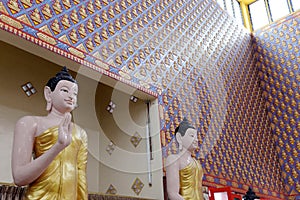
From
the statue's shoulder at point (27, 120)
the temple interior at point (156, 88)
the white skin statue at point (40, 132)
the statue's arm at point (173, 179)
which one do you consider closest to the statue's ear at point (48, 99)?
the white skin statue at point (40, 132)

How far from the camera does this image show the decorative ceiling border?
3.21 meters

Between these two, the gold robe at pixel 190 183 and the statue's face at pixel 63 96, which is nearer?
the statue's face at pixel 63 96

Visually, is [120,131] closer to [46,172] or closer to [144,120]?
[144,120]

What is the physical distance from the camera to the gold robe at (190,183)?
3.66 meters

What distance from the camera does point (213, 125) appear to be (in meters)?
6.21

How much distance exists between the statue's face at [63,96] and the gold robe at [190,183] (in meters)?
1.60

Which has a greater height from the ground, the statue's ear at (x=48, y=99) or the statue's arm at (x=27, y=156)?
the statue's ear at (x=48, y=99)

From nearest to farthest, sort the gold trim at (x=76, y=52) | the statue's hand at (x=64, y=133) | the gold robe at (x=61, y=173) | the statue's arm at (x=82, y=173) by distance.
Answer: the statue's hand at (x=64, y=133) < the gold robe at (x=61, y=173) < the statue's arm at (x=82, y=173) < the gold trim at (x=76, y=52)

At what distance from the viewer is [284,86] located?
807cm

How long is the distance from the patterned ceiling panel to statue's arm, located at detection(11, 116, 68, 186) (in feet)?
20.8

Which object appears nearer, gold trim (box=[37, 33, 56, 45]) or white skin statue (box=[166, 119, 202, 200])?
gold trim (box=[37, 33, 56, 45])

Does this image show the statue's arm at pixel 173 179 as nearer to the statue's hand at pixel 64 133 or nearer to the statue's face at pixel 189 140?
the statue's face at pixel 189 140

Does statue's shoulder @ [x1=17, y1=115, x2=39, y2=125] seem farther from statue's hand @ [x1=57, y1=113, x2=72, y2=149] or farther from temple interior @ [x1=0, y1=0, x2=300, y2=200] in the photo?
temple interior @ [x1=0, y1=0, x2=300, y2=200]

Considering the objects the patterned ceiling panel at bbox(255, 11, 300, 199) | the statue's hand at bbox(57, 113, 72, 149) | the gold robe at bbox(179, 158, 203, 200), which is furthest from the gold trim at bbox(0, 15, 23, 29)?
the patterned ceiling panel at bbox(255, 11, 300, 199)
